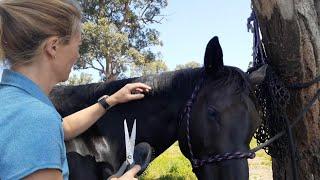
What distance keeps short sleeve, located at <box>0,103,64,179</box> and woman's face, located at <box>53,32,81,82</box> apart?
0.25 metres

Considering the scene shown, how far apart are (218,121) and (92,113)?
0.79 metres

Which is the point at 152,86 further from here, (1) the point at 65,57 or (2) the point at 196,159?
(1) the point at 65,57

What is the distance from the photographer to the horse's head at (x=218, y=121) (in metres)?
2.54

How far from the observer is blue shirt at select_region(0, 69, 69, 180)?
3.92 feet

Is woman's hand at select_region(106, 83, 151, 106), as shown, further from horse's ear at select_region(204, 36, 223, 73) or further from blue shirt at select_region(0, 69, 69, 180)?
blue shirt at select_region(0, 69, 69, 180)

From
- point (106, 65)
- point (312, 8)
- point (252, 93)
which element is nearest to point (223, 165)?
point (252, 93)

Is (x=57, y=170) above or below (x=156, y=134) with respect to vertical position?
above

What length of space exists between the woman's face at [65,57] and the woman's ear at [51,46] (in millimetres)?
19

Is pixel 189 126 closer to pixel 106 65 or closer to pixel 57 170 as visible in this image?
pixel 57 170

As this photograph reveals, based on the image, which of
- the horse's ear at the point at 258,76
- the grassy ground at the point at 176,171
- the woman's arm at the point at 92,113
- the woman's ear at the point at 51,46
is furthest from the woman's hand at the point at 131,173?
the grassy ground at the point at 176,171

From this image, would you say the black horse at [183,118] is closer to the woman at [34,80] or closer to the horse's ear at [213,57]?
the horse's ear at [213,57]

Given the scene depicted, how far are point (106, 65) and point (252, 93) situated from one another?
21026 millimetres

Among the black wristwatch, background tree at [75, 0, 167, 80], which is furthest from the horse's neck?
background tree at [75, 0, 167, 80]

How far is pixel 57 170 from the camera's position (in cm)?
124
